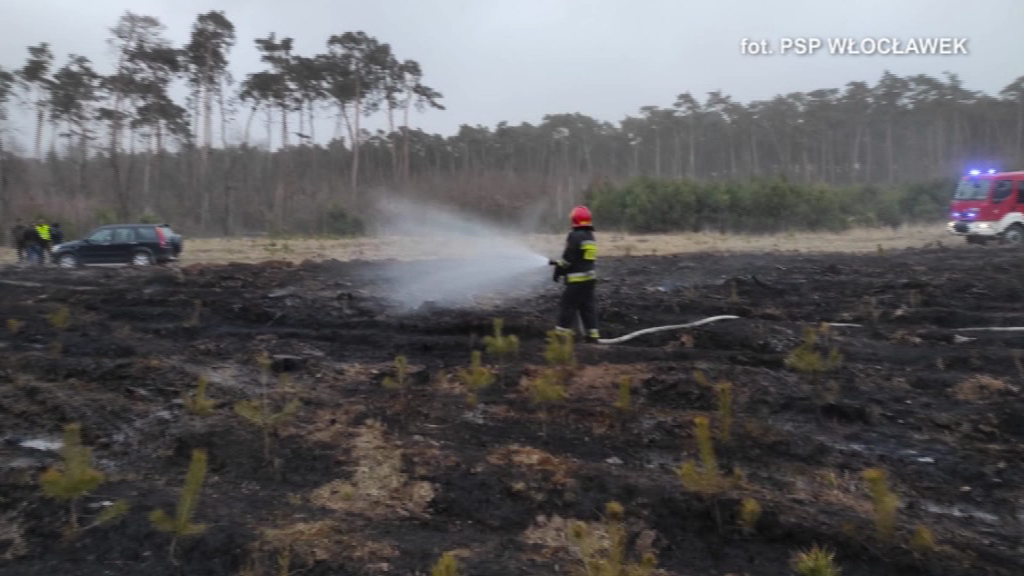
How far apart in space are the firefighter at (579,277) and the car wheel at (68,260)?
19.0m

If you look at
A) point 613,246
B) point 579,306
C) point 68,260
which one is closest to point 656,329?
point 579,306

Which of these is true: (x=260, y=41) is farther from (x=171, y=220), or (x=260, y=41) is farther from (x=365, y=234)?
(x=365, y=234)

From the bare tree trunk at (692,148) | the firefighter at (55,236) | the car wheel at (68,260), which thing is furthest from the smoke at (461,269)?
the bare tree trunk at (692,148)

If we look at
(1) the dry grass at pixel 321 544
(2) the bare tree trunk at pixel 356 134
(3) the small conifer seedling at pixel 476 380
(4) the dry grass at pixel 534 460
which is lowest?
(1) the dry grass at pixel 321 544

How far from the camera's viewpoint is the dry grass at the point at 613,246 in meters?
24.5

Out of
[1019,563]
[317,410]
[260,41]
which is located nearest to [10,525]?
[317,410]

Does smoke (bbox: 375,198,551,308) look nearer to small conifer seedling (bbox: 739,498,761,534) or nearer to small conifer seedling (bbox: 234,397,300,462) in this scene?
small conifer seedling (bbox: 234,397,300,462)

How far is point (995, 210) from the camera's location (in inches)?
941

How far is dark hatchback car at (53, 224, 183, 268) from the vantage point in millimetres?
23547

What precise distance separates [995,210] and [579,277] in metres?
19.7

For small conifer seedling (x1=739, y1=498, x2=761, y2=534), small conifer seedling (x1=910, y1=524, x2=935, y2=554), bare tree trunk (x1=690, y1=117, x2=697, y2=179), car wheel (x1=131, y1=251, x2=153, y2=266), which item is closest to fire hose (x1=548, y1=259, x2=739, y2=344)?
small conifer seedling (x1=739, y1=498, x2=761, y2=534)

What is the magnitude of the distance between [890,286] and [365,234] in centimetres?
2981

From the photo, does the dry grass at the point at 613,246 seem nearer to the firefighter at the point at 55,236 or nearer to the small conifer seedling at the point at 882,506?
the firefighter at the point at 55,236

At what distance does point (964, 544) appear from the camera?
15.1ft
